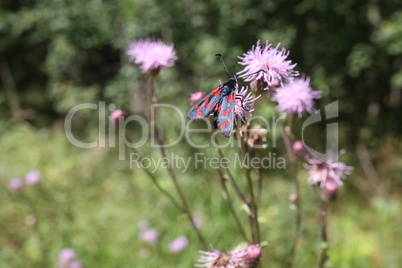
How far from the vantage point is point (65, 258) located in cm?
335

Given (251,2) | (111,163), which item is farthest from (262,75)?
(111,163)

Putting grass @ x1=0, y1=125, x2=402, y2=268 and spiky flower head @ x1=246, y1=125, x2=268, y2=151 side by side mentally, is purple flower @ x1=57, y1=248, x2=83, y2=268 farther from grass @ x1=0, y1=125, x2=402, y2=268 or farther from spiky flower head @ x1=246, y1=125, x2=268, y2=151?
spiky flower head @ x1=246, y1=125, x2=268, y2=151

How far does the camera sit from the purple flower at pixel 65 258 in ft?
10.9

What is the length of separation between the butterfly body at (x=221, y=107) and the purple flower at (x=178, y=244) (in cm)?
201

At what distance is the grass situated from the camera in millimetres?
A: 3693

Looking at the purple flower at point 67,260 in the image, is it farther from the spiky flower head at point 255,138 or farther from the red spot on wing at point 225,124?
the red spot on wing at point 225,124

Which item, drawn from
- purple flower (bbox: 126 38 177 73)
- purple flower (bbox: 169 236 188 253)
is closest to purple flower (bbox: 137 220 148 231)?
purple flower (bbox: 169 236 188 253)

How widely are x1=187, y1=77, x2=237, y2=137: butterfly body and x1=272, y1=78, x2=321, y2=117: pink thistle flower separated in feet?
1.84

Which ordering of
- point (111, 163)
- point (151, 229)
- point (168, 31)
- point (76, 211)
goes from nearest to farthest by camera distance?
1. point (151, 229)
2. point (76, 211)
3. point (168, 31)
4. point (111, 163)

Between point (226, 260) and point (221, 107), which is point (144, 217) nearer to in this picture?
point (226, 260)

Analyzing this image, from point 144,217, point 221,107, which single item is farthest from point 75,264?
point 221,107

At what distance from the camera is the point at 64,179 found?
542 cm

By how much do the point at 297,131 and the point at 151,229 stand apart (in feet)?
9.35

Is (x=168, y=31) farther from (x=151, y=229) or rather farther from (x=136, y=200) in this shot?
(x=151, y=229)
